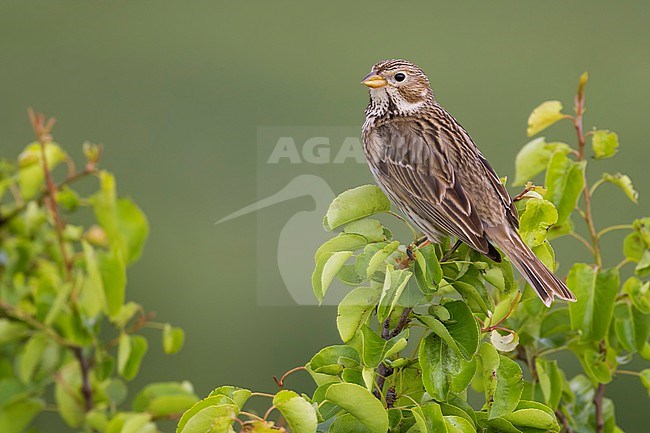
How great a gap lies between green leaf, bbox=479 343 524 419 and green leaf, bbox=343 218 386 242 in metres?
0.30

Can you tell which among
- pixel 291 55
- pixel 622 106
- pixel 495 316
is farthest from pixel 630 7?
pixel 495 316

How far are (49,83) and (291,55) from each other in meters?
1.88

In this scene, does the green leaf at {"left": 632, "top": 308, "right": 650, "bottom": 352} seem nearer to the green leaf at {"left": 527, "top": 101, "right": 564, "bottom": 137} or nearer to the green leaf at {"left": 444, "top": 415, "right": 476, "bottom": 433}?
the green leaf at {"left": 527, "top": 101, "right": 564, "bottom": 137}

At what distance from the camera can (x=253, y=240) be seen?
731 cm

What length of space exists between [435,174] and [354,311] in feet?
2.89

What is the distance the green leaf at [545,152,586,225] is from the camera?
266cm

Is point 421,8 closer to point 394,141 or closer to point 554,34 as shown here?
point 554,34

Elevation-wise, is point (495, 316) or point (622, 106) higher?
point (622, 106)

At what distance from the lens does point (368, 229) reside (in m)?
2.26

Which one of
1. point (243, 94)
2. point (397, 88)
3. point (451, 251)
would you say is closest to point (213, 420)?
point (451, 251)

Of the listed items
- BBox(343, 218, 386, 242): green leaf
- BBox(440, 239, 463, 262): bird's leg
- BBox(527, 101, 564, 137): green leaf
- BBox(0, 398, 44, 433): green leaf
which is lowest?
BBox(0, 398, 44, 433): green leaf

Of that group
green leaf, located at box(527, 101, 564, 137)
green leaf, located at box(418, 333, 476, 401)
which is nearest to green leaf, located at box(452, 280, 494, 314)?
green leaf, located at box(418, 333, 476, 401)

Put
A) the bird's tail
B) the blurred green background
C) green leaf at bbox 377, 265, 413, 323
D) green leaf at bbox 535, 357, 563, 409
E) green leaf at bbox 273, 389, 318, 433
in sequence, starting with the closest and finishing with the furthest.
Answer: green leaf at bbox 273, 389, 318, 433 → green leaf at bbox 377, 265, 413, 323 → the bird's tail → green leaf at bbox 535, 357, 563, 409 → the blurred green background

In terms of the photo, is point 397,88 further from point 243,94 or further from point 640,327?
point 243,94
